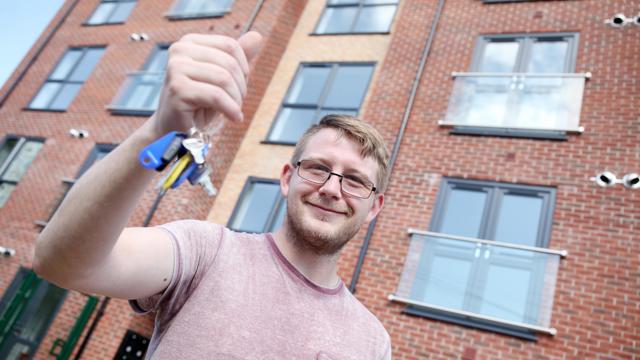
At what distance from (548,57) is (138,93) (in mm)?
9707

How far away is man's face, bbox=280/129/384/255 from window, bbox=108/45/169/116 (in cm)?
1025

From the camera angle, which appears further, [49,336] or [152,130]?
[49,336]

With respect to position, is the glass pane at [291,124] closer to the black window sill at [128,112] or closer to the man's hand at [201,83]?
the black window sill at [128,112]

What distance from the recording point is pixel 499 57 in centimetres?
880

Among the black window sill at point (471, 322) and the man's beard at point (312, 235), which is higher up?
the black window sill at point (471, 322)

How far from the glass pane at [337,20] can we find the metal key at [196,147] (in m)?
11.3

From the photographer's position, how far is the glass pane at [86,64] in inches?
533

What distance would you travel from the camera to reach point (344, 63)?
36.3ft

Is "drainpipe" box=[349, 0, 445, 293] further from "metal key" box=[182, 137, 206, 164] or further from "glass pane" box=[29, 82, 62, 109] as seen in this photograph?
"glass pane" box=[29, 82, 62, 109]

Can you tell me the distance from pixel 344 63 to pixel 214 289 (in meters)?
10.2

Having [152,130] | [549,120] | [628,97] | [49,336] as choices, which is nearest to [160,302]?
[152,130]

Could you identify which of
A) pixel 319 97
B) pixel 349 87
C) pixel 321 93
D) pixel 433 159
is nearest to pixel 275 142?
pixel 319 97

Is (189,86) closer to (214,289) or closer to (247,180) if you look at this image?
(214,289)

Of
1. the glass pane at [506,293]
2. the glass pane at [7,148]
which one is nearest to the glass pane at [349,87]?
the glass pane at [506,293]
